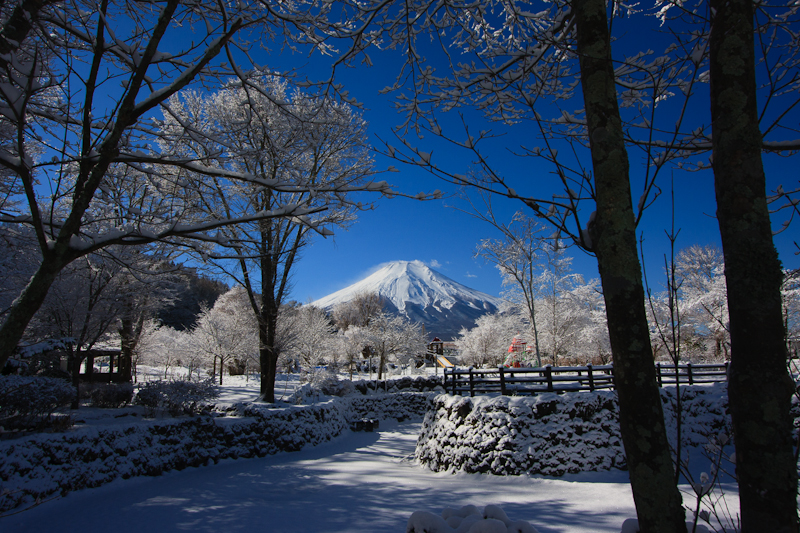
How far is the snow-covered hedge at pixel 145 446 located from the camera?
616 centimetres

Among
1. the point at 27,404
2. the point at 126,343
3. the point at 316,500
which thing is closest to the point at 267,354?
the point at 126,343

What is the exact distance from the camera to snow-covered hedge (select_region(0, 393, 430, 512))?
6.16 meters

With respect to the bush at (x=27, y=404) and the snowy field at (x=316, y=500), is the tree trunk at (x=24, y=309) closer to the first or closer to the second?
the snowy field at (x=316, y=500)

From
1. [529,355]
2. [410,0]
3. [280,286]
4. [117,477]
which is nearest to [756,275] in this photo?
[410,0]

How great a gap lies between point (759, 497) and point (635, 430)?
436 mm

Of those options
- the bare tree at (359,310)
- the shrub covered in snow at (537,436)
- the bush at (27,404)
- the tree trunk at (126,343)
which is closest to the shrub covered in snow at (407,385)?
the tree trunk at (126,343)

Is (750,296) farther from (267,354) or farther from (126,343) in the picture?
(126,343)

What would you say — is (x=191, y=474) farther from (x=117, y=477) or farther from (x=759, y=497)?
(x=759, y=497)

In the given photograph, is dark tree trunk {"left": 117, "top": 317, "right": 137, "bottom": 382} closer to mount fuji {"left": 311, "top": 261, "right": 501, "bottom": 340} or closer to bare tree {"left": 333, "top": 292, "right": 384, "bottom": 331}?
bare tree {"left": 333, "top": 292, "right": 384, "bottom": 331}

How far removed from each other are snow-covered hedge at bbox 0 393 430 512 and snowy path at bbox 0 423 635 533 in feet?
0.90

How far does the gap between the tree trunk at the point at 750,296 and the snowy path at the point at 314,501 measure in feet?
14.5

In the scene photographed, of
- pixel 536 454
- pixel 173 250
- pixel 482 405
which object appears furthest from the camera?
pixel 173 250

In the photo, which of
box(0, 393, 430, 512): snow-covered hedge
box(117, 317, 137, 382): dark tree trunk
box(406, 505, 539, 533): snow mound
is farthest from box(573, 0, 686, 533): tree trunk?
box(117, 317, 137, 382): dark tree trunk

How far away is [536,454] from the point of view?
8.29 metres
